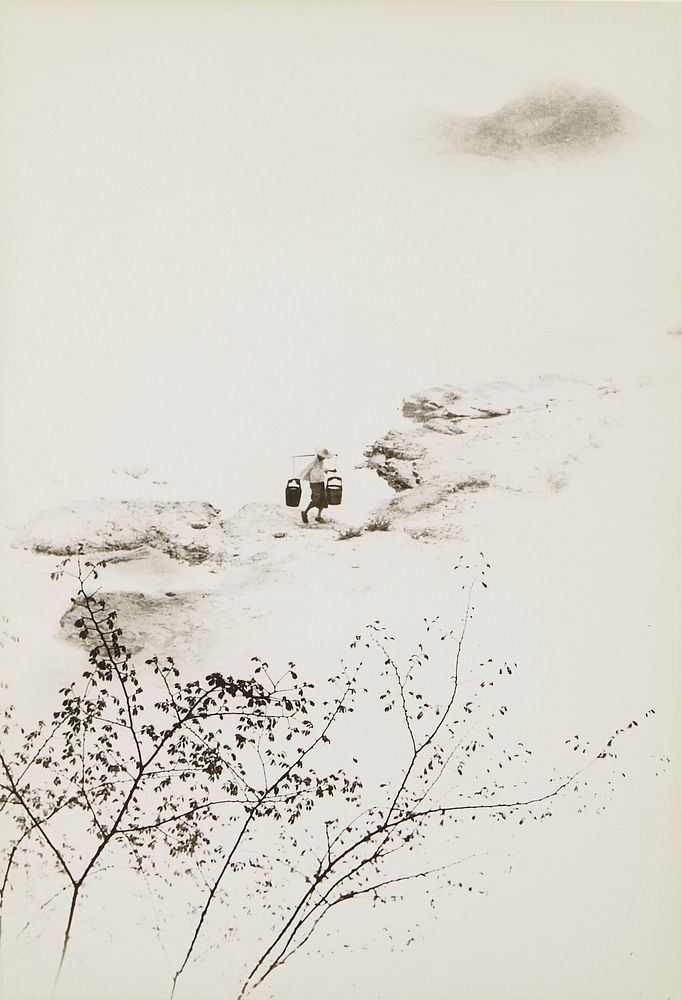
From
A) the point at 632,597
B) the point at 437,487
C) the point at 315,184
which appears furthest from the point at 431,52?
the point at 632,597

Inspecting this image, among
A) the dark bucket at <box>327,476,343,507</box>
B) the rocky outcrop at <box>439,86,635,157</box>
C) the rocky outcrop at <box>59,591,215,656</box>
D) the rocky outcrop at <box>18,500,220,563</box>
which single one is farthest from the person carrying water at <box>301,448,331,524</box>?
the rocky outcrop at <box>439,86,635,157</box>

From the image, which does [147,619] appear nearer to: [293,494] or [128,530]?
[128,530]

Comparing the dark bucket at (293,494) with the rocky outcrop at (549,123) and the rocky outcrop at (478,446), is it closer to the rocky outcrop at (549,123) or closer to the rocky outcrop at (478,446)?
the rocky outcrop at (478,446)

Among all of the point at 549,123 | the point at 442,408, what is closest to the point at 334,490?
the point at 442,408

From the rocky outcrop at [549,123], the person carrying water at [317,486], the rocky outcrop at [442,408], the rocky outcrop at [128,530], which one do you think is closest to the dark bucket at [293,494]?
the person carrying water at [317,486]

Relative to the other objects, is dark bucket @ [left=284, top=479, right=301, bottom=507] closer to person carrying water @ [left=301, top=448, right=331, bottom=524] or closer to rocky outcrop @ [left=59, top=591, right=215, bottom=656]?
person carrying water @ [left=301, top=448, right=331, bottom=524]

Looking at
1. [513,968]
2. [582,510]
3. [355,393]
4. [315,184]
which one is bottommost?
[513,968]

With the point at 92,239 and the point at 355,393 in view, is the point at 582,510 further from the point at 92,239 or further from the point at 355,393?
the point at 92,239

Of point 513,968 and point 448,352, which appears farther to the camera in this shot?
point 448,352
